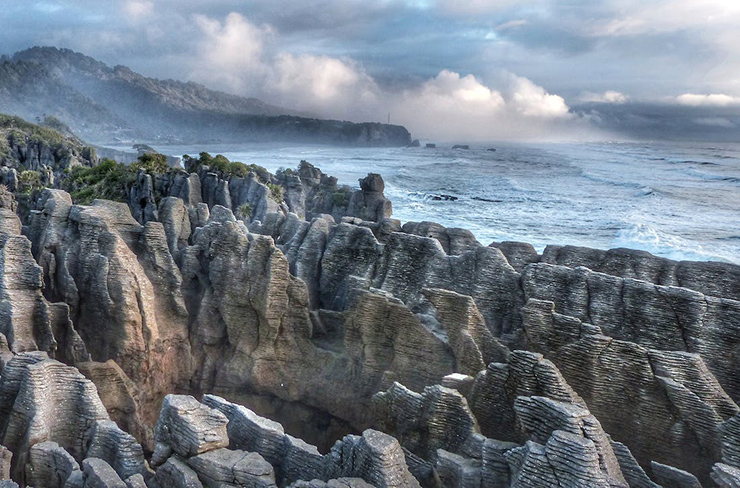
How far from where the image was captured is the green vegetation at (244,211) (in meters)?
31.6

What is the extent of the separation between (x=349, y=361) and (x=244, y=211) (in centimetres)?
2198

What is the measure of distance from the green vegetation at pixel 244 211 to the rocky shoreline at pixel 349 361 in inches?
636

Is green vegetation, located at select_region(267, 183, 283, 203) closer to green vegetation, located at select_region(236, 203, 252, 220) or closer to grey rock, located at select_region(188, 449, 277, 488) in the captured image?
green vegetation, located at select_region(236, 203, 252, 220)

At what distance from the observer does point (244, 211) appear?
105 feet

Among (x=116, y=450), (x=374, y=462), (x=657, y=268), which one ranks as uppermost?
(x=657, y=268)

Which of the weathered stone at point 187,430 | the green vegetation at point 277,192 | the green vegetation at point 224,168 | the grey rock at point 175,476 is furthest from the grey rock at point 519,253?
the green vegetation at point 224,168

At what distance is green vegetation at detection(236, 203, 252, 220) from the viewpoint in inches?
1246

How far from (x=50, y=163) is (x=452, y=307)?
6303 cm

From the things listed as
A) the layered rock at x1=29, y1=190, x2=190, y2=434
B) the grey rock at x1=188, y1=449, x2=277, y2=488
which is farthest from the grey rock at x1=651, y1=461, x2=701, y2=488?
the layered rock at x1=29, y1=190, x2=190, y2=434

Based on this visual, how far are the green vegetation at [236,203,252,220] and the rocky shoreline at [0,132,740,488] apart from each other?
16.2m

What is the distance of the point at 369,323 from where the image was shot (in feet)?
36.3

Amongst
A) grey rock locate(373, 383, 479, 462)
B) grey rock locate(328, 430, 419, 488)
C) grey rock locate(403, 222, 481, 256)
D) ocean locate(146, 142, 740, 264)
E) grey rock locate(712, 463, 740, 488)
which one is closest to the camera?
grey rock locate(712, 463, 740, 488)

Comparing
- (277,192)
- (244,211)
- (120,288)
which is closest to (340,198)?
(277,192)

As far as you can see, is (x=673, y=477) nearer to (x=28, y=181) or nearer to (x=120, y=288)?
(x=120, y=288)
